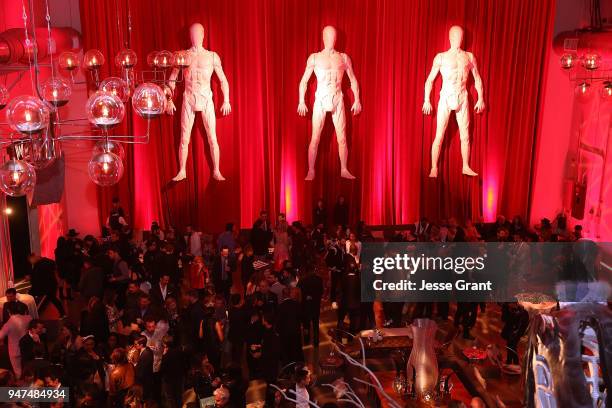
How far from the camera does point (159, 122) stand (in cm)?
1358

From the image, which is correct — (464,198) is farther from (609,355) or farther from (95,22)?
(609,355)

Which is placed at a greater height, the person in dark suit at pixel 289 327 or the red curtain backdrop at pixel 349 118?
the red curtain backdrop at pixel 349 118

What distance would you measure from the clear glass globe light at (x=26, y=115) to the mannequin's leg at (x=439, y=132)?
36.4ft

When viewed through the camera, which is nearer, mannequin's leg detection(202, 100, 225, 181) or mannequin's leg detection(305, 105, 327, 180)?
mannequin's leg detection(202, 100, 225, 181)

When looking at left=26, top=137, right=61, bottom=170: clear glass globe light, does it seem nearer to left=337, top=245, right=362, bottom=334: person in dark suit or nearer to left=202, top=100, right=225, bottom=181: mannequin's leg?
left=337, top=245, right=362, bottom=334: person in dark suit

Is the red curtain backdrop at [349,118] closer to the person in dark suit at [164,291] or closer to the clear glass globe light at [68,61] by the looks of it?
the person in dark suit at [164,291]

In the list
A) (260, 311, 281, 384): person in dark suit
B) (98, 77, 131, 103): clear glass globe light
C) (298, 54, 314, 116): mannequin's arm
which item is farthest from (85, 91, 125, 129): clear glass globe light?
(298, 54, 314, 116): mannequin's arm

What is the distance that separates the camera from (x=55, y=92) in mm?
5020

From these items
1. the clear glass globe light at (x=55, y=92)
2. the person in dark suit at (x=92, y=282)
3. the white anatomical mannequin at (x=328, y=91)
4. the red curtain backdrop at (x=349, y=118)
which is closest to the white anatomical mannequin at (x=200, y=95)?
the red curtain backdrop at (x=349, y=118)

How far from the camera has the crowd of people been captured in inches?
251

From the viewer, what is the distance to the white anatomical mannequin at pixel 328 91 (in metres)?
13.4

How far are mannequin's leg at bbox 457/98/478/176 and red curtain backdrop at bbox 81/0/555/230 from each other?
218 millimetres

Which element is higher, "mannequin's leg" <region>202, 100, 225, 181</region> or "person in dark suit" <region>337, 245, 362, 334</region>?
"mannequin's leg" <region>202, 100, 225, 181</region>

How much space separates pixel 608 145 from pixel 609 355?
1155cm
